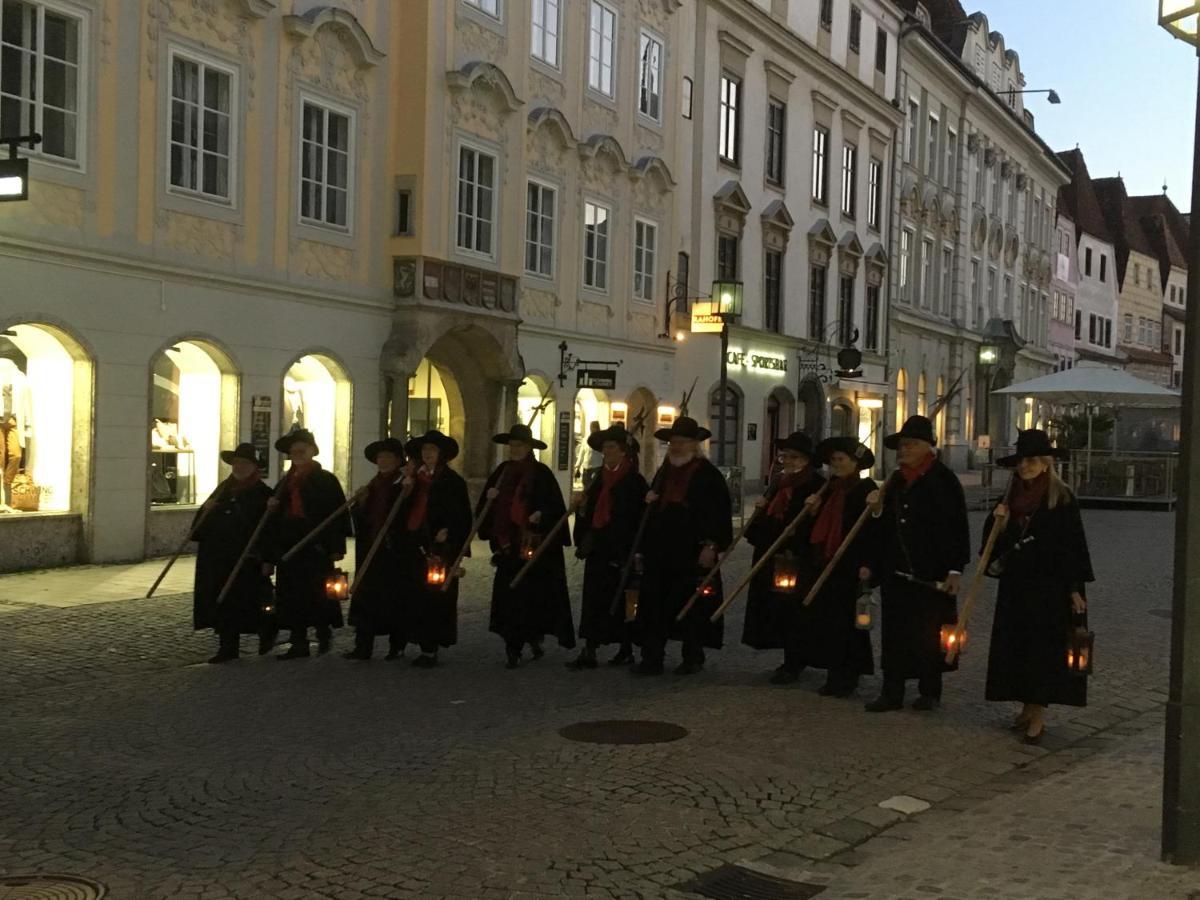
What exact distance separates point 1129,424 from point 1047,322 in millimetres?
27262

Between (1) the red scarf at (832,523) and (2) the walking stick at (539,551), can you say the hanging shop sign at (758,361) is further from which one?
(1) the red scarf at (832,523)

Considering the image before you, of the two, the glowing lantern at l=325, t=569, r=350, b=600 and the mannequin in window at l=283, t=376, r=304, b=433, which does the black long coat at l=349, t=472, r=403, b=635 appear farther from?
the mannequin in window at l=283, t=376, r=304, b=433

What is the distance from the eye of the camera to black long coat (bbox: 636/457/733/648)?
32.6 ft

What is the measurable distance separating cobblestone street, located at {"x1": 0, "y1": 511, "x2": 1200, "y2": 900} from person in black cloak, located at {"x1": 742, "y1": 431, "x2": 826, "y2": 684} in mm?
346

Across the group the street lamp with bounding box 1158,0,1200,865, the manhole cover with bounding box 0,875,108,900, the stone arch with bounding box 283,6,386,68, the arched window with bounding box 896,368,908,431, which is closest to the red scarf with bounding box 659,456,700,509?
the street lamp with bounding box 1158,0,1200,865

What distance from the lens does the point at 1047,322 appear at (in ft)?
204

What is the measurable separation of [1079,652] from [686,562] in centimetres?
303

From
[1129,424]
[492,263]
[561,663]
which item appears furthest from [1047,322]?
[561,663]

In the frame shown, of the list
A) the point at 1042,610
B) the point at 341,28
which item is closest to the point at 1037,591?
the point at 1042,610

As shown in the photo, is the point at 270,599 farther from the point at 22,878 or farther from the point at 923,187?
the point at 923,187

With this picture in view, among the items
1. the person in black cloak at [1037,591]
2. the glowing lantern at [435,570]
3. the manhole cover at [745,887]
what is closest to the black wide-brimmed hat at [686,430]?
the glowing lantern at [435,570]

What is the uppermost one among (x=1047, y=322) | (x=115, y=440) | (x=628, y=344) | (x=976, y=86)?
(x=976, y=86)

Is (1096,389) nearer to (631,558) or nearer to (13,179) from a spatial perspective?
(631,558)

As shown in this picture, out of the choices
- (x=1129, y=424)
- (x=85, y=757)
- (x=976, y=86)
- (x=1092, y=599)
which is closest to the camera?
(x=85, y=757)
